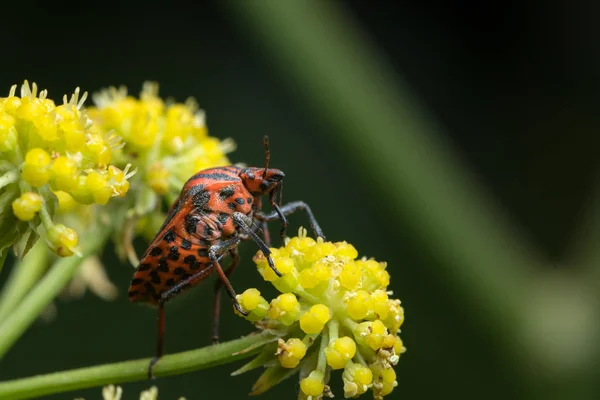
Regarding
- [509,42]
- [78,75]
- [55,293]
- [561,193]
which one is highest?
[509,42]

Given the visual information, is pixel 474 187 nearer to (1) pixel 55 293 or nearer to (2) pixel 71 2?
(1) pixel 55 293

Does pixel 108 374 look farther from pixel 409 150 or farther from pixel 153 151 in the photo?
pixel 409 150

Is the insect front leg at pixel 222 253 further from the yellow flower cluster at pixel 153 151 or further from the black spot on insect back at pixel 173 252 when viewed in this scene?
the yellow flower cluster at pixel 153 151

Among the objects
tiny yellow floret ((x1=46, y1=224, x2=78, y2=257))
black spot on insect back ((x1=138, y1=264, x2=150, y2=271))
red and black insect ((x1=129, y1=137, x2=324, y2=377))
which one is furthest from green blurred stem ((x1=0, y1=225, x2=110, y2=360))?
tiny yellow floret ((x1=46, y1=224, x2=78, y2=257))

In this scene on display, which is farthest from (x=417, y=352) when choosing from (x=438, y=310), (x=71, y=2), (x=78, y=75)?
(x=71, y=2)

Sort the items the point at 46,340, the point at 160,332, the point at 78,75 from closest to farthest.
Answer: the point at 160,332, the point at 46,340, the point at 78,75

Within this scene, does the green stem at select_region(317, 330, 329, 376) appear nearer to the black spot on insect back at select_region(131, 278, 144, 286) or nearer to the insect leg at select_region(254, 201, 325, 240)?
the insect leg at select_region(254, 201, 325, 240)

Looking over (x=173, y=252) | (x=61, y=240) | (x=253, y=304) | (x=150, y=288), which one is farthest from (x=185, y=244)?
(x=61, y=240)
